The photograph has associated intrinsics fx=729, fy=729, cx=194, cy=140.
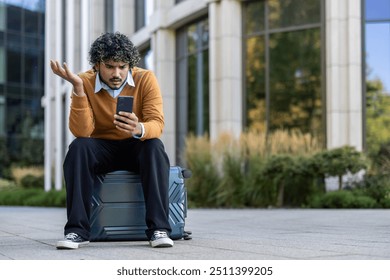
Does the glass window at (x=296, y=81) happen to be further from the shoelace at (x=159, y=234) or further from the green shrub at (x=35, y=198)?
the shoelace at (x=159, y=234)

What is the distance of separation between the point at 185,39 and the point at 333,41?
5172 mm

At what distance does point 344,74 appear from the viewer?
559 inches

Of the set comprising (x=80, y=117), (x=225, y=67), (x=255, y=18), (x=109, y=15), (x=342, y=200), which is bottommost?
(x=342, y=200)

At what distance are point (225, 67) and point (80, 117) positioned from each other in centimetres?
1155

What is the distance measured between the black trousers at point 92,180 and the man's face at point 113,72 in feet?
1.26

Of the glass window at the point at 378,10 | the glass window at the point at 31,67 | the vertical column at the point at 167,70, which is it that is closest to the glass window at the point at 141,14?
the vertical column at the point at 167,70

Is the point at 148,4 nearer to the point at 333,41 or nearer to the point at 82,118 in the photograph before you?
the point at 333,41

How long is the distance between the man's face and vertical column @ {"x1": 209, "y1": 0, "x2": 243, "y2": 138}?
10969 millimetres

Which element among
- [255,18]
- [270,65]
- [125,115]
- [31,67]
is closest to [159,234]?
[125,115]

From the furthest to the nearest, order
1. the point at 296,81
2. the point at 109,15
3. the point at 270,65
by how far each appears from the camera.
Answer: the point at 109,15, the point at 270,65, the point at 296,81

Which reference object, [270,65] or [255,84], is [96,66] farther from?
[255,84]

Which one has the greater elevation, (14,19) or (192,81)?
(14,19)
